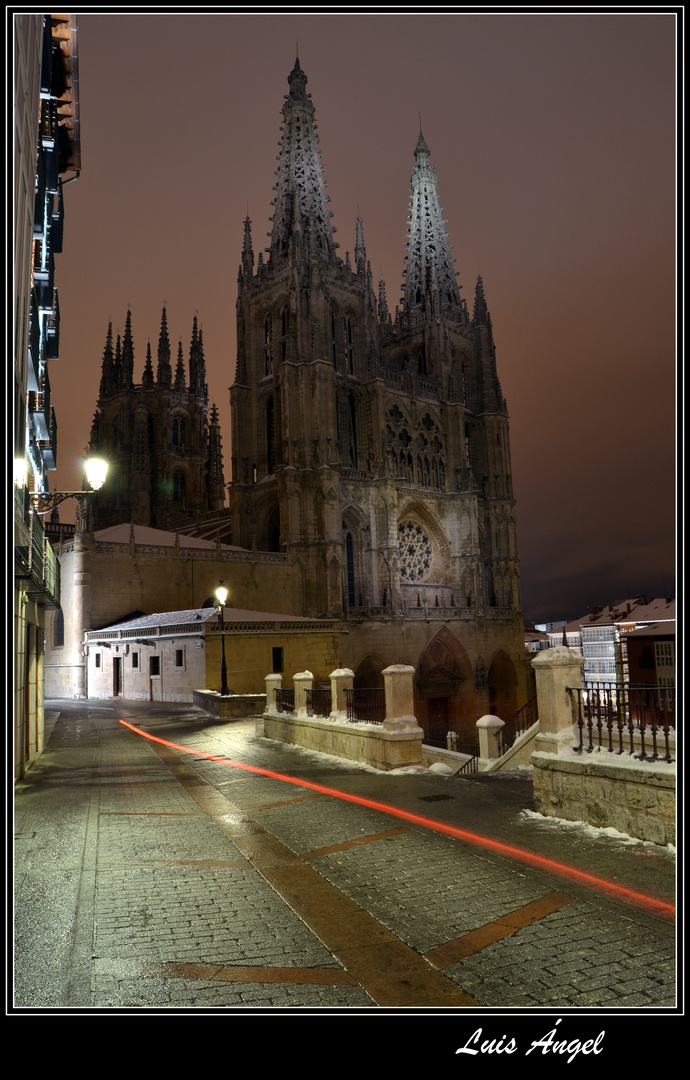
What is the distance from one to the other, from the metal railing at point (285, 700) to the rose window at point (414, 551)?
35254mm

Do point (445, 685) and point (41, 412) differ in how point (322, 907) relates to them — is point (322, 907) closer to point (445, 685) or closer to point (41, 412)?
point (41, 412)

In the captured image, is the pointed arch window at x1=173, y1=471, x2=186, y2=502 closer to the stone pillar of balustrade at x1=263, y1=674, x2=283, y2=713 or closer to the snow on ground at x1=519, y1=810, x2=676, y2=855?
the stone pillar of balustrade at x1=263, y1=674, x2=283, y2=713

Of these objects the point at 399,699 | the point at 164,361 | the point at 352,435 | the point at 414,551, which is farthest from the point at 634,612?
the point at 164,361

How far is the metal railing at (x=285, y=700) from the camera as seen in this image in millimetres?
17703

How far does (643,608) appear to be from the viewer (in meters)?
48.4

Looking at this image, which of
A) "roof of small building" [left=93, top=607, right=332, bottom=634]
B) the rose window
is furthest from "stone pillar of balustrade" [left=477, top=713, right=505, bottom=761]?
the rose window

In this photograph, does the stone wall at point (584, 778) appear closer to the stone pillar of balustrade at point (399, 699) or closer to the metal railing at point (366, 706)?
the stone pillar of balustrade at point (399, 699)

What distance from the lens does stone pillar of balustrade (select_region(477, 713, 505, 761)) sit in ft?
56.4
